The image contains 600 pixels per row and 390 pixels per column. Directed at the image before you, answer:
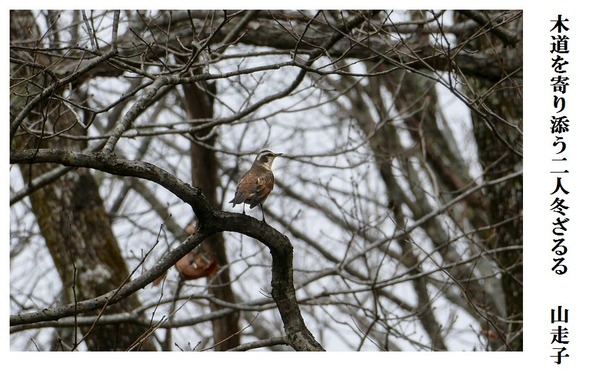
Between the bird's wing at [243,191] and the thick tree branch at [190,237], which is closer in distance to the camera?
the thick tree branch at [190,237]

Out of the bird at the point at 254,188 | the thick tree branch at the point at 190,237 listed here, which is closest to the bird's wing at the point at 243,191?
the bird at the point at 254,188

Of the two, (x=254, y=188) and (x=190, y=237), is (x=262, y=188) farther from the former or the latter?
(x=190, y=237)

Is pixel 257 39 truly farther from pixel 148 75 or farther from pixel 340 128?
pixel 340 128

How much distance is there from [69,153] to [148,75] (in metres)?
0.69

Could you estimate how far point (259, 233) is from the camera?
420 centimetres

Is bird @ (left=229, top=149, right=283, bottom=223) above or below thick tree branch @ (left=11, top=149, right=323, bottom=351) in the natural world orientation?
above

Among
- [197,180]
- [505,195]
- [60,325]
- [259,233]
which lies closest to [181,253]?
[259,233]

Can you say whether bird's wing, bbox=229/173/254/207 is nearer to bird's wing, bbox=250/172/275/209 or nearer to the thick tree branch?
bird's wing, bbox=250/172/275/209

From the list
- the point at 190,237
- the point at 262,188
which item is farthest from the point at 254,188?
the point at 190,237

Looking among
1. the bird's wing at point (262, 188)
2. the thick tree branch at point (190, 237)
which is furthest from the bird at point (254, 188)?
the thick tree branch at point (190, 237)

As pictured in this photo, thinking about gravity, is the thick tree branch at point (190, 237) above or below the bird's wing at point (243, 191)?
below

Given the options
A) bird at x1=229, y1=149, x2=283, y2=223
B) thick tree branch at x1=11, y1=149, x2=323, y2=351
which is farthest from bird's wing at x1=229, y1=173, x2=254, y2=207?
thick tree branch at x1=11, y1=149, x2=323, y2=351

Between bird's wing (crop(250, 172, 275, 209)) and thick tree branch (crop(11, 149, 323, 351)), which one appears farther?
bird's wing (crop(250, 172, 275, 209))

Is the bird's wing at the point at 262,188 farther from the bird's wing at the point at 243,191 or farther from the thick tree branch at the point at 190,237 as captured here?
the thick tree branch at the point at 190,237
